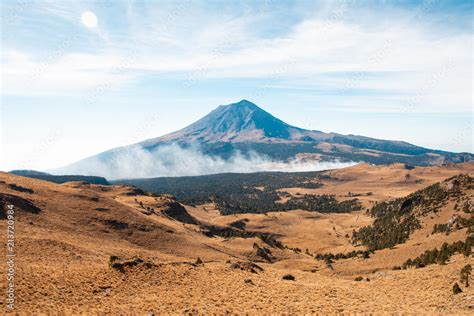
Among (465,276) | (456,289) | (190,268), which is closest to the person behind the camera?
(456,289)

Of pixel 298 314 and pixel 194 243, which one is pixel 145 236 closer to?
pixel 194 243

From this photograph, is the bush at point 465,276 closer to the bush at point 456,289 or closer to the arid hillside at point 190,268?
the arid hillside at point 190,268

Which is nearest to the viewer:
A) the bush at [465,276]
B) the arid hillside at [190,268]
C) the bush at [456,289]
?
the arid hillside at [190,268]

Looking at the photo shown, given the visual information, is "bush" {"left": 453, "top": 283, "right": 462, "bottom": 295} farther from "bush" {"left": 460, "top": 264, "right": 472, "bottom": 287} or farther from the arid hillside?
"bush" {"left": 460, "top": 264, "right": 472, "bottom": 287}

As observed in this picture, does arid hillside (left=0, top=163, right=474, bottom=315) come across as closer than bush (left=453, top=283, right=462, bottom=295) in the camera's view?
Yes

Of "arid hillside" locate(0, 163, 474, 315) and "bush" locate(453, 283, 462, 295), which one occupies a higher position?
"bush" locate(453, 283, 462, 295)

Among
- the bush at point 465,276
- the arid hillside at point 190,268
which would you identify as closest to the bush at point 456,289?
the arid hillside at point 190,268

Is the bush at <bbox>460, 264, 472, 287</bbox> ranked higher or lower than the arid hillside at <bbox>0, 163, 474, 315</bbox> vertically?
higher

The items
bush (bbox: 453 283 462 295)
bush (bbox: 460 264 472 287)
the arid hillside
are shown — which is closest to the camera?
the arid hillside

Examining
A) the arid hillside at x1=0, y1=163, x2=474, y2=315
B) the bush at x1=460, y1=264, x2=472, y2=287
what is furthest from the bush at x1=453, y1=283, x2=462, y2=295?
the bush at x1=460, y1=264, x2=472, y2=287

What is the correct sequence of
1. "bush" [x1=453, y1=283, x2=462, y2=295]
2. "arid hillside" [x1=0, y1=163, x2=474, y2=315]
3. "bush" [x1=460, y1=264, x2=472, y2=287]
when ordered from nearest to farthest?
"arid hillside" [x1=0, y1=163, x2=474, y2=315], "bush" [x1=453, y1=283, x2=462, y2=295], "bush" [x1=460, y1=264, x2=472, y2=287]

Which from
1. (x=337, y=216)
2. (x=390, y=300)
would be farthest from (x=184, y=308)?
(x=337, y=216)

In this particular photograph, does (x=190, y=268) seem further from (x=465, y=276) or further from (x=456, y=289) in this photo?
(x=465, y=276)

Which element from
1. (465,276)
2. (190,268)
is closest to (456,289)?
(465,276)
